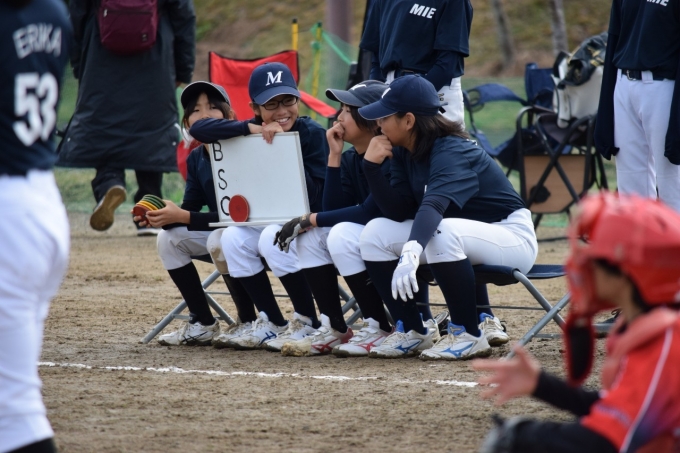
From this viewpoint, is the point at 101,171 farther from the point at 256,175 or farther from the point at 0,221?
the point at 0,221

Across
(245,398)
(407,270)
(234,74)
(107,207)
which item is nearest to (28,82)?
(245,398)

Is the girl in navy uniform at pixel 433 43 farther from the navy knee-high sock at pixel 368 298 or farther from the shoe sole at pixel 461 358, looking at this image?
the shoe sole at pixel 461 358

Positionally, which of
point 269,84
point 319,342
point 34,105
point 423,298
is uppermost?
point 34,105

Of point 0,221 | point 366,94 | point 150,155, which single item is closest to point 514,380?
point 0,221

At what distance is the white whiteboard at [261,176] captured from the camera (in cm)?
552

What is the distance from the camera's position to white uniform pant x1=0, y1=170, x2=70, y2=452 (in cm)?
251

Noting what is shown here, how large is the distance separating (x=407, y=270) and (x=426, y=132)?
2.67 ft

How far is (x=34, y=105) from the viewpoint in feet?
8.68

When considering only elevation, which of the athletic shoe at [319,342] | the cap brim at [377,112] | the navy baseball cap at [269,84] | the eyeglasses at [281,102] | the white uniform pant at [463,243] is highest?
the navy baseball cap at [269,84]

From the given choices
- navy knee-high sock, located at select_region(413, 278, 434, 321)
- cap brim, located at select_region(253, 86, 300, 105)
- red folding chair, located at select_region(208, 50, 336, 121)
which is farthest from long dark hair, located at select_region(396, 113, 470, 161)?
red folding chair, located at select_region(208, 50, 336, 121)

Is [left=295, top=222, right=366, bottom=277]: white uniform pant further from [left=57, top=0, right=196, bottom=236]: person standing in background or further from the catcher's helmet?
[left=57, top=0, right=196, bottom=236]: person standing in background

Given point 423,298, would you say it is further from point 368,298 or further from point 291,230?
point 291,230

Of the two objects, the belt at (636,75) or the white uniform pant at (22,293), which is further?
the belt at (636,75)

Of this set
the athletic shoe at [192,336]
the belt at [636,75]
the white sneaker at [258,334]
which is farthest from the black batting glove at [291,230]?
the belt at [636,75]
